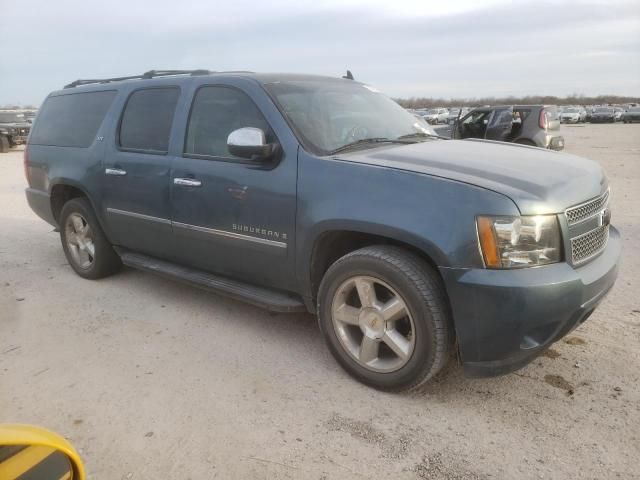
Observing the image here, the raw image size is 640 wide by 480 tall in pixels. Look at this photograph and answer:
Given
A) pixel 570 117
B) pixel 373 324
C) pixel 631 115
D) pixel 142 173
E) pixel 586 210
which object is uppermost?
pixel 586 210

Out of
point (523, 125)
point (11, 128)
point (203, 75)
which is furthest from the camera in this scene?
point (11, 128)

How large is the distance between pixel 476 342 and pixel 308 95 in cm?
205

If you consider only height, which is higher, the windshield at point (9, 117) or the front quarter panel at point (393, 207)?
the front quarter panel at point (393, 207)

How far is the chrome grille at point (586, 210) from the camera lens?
274 centimetres

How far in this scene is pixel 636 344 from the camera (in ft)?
11.5

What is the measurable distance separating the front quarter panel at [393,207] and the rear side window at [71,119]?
254 cm

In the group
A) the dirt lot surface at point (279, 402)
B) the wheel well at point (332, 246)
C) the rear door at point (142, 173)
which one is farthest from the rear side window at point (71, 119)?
the wheel well at point (332, 246)

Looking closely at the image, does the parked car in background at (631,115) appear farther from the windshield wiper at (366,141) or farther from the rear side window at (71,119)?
the rear side window at (71,119)

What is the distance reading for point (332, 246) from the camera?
3.29 metres

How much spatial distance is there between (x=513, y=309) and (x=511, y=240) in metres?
0.33

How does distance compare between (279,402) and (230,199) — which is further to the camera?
(230,199)

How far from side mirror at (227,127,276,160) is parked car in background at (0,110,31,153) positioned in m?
21.3

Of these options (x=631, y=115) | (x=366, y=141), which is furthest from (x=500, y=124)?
(x=631, y=115)

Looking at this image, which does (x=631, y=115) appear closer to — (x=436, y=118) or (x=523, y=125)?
(x=436, y=118)
